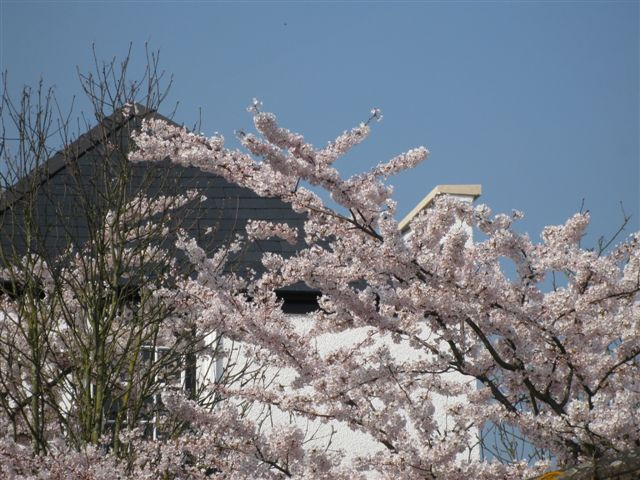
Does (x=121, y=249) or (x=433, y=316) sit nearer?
(x=433, y=316)

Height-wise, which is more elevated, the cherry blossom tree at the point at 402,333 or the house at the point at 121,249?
the house at the point at 121,249

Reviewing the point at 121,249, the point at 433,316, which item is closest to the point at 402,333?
the point at 433,316

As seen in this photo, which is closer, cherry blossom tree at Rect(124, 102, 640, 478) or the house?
cherry blossom tree at Rect(124, 102, 640, 478)

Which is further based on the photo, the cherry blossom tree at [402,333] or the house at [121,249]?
the house at [121,249]

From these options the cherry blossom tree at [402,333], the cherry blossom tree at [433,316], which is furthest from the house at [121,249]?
the cherry blossom tree at [433,316]

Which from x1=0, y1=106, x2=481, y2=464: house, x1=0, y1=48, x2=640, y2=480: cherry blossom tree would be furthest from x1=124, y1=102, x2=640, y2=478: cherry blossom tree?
x1=0, y1=106, x2=481, y2=464: house

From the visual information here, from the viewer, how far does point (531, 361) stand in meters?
6.11

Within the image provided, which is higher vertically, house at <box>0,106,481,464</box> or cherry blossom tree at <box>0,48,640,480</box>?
house at <box>0,106,481,464</box>

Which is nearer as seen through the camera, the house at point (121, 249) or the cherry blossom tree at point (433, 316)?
the cherry blossom tree at point (433, 316)

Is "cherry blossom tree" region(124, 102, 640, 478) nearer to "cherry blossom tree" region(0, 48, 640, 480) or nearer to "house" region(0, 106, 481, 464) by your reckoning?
"cherry blossom tree" region(0, 48, 640, 480)

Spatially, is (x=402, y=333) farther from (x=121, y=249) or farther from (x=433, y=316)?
(x=121, y=249)

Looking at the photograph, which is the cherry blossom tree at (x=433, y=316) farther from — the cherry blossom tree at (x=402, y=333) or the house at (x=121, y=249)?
the house at (x=121, y=249)

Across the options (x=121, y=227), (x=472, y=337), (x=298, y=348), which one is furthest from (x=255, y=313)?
(x=121, y=227)

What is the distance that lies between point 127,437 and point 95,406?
1.54ft
